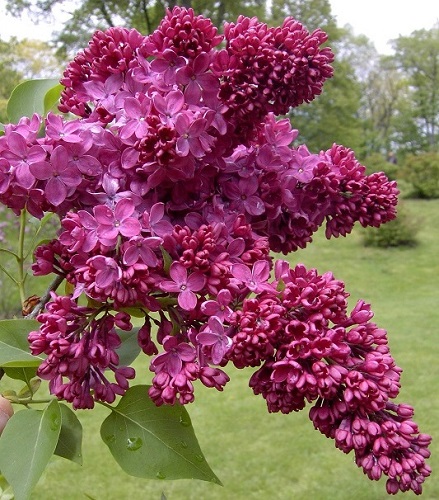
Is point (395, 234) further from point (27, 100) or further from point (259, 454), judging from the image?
point (27, 100)

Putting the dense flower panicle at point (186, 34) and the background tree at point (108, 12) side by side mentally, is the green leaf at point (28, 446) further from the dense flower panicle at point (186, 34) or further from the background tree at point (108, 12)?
the background tree at point (108, 12)

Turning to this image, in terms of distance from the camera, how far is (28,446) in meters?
0.71

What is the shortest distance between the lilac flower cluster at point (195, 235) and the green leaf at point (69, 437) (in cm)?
10

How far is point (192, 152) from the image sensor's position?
66cm

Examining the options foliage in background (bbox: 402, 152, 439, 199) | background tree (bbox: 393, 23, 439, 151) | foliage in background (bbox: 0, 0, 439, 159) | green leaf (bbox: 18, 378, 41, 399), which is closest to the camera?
green leaf (bbox: 18, 378, 41, 399)

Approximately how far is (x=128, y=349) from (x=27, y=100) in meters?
0.40

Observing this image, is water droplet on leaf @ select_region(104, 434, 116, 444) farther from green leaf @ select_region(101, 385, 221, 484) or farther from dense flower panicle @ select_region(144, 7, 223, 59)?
dense flower panicle @ select_region(144, 7, 223, 59)

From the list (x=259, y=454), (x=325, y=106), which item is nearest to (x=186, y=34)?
(x=259, y=454)

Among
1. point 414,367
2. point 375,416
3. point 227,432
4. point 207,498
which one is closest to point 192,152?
point 375,416

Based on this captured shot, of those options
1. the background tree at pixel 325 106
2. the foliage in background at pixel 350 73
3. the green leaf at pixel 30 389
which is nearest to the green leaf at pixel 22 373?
the green leaf at pixel 30 389

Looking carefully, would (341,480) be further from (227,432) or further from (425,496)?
(227,432)

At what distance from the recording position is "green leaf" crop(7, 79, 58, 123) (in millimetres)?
951

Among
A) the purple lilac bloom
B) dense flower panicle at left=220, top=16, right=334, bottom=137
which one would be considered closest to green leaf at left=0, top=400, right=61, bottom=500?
the purple lilac bloom

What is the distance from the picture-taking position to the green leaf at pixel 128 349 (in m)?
0.87
